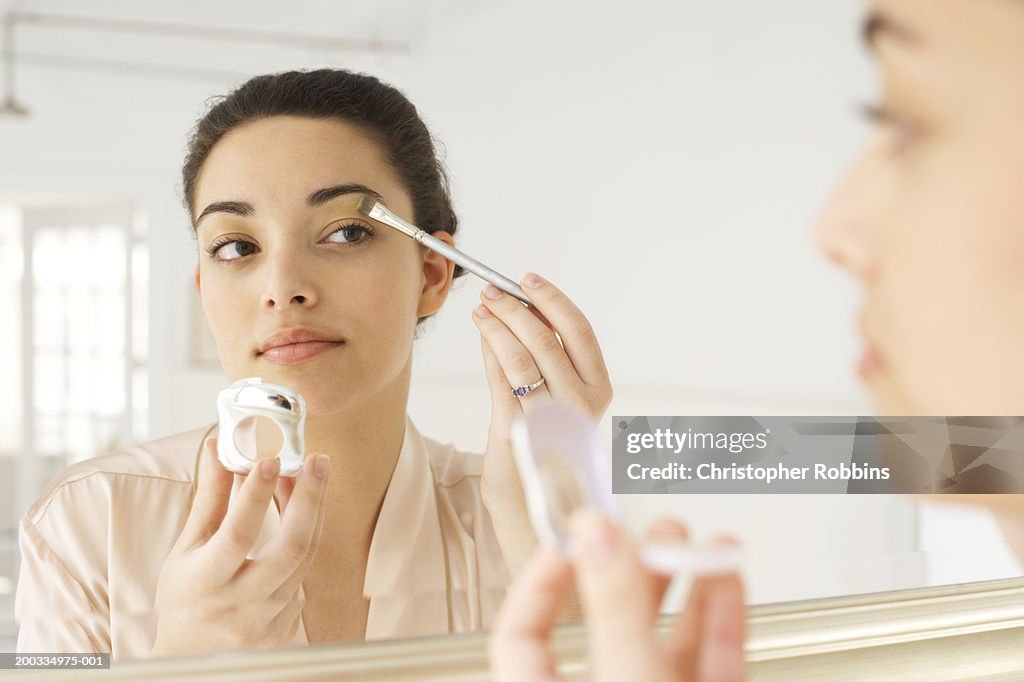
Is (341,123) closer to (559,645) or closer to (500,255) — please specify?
(500,255)

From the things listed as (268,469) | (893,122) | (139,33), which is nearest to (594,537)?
(268,469)

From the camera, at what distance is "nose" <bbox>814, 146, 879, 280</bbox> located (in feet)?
1.88

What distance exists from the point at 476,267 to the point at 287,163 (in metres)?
0.09

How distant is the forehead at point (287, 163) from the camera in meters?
0.40

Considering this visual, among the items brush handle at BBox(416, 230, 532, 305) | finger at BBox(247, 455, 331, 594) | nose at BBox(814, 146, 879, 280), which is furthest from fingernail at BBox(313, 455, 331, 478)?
nose at BBox(814, 146, 879, 280)

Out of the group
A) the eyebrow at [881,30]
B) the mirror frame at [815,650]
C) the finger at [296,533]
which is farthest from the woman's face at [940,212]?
the finger at [296,533]

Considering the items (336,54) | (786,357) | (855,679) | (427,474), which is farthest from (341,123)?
(855,679)

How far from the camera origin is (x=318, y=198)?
41cm

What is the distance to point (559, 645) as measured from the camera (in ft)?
1.56

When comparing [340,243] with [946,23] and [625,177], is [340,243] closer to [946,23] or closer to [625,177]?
[625,177]

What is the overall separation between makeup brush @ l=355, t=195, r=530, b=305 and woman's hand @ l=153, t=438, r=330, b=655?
0.33 feet

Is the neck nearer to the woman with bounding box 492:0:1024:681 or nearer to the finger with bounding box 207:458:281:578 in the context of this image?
the finger with bounding box 207:458:281:578

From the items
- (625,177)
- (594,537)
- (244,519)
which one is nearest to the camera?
(594,537)

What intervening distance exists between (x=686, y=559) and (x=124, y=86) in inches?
11.3
